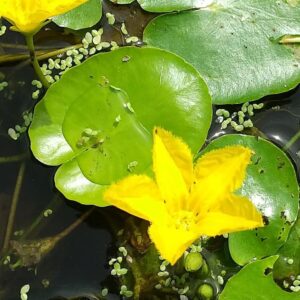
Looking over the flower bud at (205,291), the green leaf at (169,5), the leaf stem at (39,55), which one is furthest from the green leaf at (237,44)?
the flower bud at (205,291)

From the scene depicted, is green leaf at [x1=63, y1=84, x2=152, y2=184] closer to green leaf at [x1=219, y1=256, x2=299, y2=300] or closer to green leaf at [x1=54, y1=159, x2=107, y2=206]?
green leaf at [x1=54, y1=159, x2=107, y2=206]

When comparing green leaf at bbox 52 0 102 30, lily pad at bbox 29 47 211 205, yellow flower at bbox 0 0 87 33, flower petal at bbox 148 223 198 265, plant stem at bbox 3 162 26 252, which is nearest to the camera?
flower petal at bbox 148 223 198 265

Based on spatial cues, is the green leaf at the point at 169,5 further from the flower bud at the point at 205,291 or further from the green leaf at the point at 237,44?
the flower bud at the point at 205,291

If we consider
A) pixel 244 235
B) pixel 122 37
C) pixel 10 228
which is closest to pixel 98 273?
pixel 10 228

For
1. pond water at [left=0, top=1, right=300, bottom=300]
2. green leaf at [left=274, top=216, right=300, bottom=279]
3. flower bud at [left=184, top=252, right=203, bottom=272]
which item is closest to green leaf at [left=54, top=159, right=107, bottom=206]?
pond water at [left=0, top=1, right=300, bottom=300]

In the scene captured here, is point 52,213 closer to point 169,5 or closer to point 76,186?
point 76,186

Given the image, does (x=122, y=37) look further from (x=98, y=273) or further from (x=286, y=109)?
(x=98, y=273)

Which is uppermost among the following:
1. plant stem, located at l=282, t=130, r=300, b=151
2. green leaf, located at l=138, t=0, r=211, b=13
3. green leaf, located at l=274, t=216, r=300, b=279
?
green leaf, located at l=138, t=0, r=211, b=13
